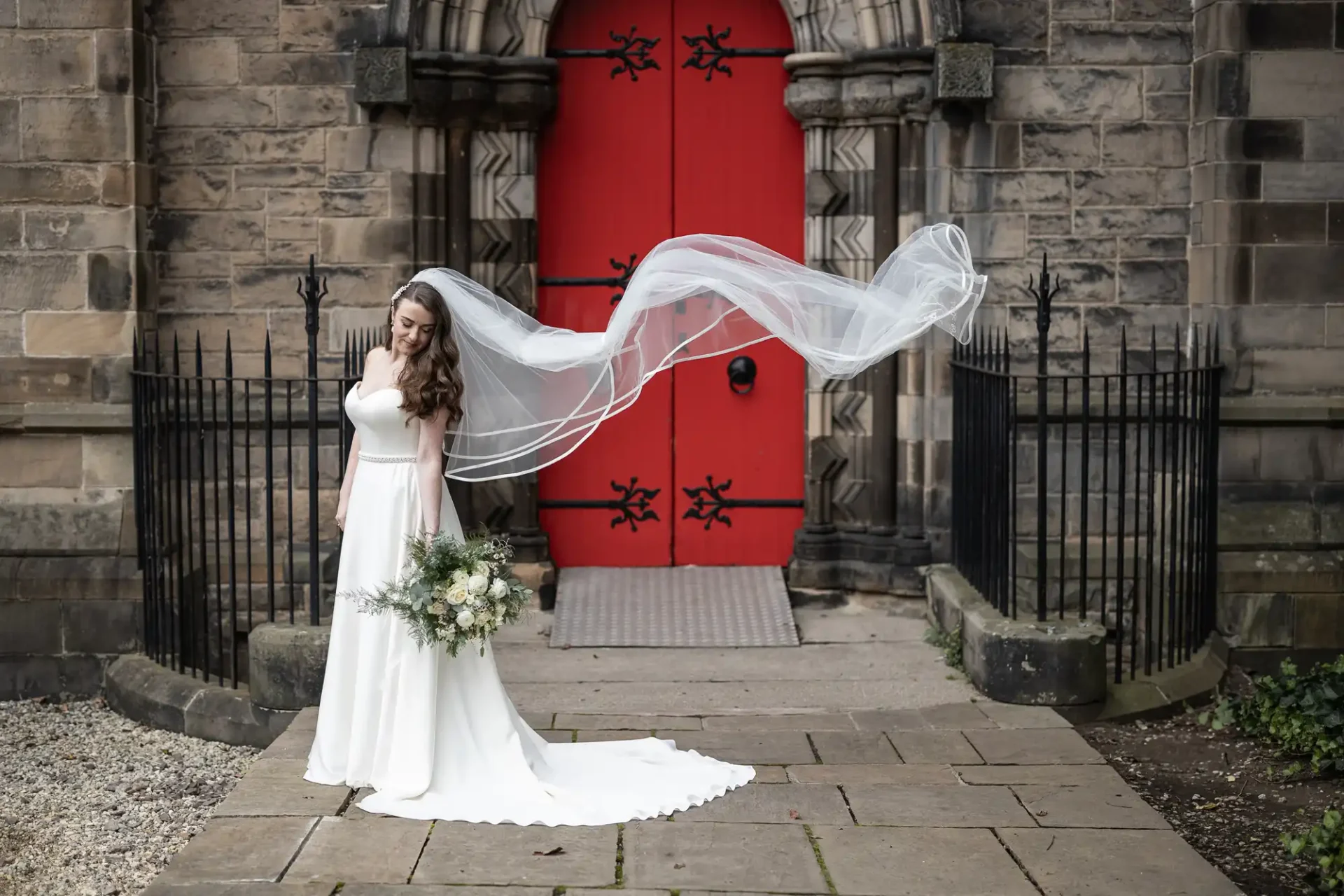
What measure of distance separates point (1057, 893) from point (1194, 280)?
14.6 feet

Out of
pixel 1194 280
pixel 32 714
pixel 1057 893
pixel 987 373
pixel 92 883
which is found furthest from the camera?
pixel 1194 280

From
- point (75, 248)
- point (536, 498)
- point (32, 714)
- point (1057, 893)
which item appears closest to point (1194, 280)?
point (536, 498)

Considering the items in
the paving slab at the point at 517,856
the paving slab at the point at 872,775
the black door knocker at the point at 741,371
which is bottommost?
the paving slab at the point at 517,856

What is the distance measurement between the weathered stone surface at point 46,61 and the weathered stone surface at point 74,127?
0.06m

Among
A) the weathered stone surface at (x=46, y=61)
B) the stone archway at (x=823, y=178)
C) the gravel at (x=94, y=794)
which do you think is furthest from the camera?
the stone archway at (x=823, y=178)

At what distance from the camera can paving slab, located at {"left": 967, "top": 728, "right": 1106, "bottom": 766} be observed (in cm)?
571

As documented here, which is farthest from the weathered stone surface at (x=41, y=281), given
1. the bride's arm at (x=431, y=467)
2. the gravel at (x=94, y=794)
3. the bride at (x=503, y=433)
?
the bride's arm at (x=431, y=467)

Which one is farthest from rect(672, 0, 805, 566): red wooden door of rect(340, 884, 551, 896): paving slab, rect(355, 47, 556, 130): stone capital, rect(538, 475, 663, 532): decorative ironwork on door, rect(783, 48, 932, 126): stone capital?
rect(340, 884, 551, 896): paving slab

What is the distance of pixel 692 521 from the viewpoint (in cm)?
851

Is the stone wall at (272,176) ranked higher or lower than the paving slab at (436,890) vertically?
higher

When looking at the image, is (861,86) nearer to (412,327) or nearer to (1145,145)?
(1145,145)

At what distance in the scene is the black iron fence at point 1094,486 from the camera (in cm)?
673

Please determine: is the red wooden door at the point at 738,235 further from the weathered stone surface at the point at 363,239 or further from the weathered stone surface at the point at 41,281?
the weathered stone surface at the point at 41,281

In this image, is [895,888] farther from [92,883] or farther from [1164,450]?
[1164,450]
